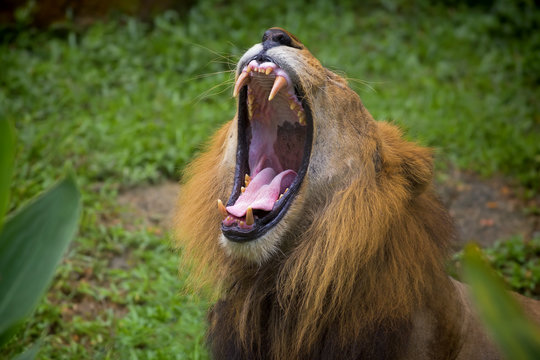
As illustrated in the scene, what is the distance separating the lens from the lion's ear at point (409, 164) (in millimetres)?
2779

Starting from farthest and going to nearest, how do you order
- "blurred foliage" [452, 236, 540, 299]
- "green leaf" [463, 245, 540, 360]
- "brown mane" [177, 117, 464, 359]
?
"blurred foliage" [452, 236, 540, 299], "brown mane" [177, 117, 464, 359], "green leaf" [463, 245, 540, 360]

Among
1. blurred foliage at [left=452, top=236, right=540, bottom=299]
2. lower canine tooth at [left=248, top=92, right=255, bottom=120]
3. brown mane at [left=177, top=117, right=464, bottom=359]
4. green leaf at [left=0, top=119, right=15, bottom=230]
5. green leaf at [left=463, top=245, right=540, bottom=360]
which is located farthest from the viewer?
blurred foliage at [left=452, top=236, right=540, bottom=299]

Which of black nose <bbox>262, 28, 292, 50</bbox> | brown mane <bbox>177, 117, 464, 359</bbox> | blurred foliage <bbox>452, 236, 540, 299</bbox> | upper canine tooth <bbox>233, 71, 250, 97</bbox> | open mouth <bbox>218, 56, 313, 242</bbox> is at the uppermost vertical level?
black nose <bbox>262, 28, 292, 50</bbox>

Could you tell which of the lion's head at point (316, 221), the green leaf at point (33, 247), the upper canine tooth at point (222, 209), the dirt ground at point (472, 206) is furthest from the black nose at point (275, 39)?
the dirt ground at point (472, 206)

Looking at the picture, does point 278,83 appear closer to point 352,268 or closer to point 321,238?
point 321,238

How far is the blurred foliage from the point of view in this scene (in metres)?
4.38

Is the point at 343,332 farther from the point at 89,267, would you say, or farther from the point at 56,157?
the point at 56,157

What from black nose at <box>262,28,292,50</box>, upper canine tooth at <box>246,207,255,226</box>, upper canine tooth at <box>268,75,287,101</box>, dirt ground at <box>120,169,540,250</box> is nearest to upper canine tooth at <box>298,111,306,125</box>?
upper canine tooth at <box>268,75,287,101</box>

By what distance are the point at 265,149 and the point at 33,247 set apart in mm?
1723

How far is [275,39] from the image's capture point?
Result: 274cm

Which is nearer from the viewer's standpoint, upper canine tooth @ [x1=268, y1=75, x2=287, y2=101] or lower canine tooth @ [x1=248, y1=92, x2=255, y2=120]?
upper canine tooth @ [x1=268, y1=75, x2=287, y2=101]

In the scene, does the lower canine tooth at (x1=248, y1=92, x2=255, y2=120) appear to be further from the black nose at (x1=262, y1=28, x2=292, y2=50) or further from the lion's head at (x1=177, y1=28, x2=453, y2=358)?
the black nose at (x1=262, y1=28, x2=292, y2=50)

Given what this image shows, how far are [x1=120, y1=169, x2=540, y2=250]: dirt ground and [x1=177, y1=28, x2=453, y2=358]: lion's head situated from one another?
2.00 m

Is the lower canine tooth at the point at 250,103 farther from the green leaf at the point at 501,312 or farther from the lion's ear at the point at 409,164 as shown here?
the green leaf at the point at 501,312
